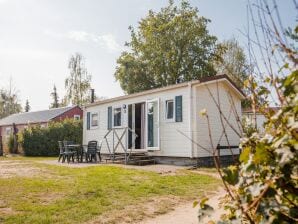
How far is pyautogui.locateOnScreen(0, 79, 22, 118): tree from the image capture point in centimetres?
5219

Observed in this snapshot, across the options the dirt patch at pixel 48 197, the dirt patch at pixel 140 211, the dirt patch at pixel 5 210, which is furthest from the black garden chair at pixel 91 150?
the dirt patch at pixel 5 210

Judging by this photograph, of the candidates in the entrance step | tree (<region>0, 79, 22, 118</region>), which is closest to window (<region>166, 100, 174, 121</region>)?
the entrance step

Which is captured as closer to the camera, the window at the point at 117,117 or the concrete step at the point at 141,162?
the concrete step at the point at 141,162

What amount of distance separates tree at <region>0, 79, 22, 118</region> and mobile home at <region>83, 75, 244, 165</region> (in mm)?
40020

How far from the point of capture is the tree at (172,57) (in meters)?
33.6

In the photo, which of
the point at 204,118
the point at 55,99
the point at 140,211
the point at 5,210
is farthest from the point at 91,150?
the point at 55,99

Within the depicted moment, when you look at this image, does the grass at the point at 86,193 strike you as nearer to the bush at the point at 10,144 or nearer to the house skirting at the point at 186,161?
the house skirting at the point at 186,161

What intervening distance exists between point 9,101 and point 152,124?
1878 inches

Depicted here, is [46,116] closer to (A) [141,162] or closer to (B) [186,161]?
(A) [141,162]

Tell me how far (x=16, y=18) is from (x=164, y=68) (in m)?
24.3

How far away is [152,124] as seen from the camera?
1519 cm

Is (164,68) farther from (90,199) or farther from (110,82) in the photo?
(90,199)

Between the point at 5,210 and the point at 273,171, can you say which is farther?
the point at 5,210

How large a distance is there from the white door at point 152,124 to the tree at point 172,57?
59.5 ft
